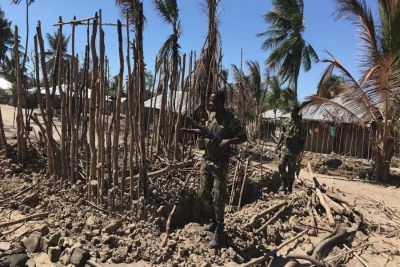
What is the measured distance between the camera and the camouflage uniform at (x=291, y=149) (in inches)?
258

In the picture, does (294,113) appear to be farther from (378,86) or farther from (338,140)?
(338,140)

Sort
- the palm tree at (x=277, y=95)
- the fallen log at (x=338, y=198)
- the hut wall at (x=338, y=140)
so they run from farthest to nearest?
the palm tree at (x=277, y=95), the hut wall at (x=338, y=140), the fallen log at (x=338, y=198)

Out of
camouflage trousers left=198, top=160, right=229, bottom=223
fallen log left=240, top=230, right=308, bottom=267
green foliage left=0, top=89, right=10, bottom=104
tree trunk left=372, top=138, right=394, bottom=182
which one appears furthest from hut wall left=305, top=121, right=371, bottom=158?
green foliage left=0, top=89, right=10, bottom=104

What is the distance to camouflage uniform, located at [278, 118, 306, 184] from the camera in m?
6.55

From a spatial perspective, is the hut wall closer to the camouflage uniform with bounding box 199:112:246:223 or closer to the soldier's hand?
the camouflage uniform with bounding box 199:112:246:223

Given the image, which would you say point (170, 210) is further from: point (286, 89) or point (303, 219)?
point (286, 89)

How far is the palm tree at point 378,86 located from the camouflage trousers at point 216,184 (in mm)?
6490

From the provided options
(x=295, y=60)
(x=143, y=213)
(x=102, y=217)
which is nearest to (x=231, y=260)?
(x=143, y=213)

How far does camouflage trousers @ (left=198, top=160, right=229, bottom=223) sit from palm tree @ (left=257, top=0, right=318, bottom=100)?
17045 millimetres

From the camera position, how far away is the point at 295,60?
68.2 ft

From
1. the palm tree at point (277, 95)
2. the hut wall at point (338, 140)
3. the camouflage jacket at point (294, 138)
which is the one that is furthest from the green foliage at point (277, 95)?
the camouflage jacket at point (294, 138)

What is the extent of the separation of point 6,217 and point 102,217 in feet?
4.45

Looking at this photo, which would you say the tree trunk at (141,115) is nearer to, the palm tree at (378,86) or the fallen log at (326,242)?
the fallen log at (326,242)

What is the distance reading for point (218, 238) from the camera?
4078 millimetres
